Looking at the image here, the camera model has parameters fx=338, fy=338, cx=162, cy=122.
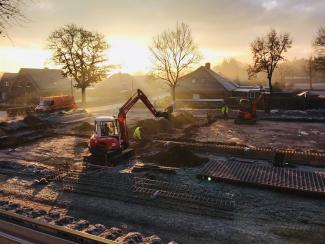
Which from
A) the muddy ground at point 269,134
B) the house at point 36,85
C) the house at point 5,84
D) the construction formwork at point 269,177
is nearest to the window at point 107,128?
the construction formwork at point 269,177

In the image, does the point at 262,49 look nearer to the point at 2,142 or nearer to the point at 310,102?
the point at 310,102

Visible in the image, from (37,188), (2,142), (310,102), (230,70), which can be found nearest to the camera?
(37,188)

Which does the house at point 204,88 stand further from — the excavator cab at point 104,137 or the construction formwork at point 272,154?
the excavator cab at point 104,137

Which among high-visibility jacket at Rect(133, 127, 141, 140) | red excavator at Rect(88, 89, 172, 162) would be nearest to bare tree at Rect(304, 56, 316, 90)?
high-visibility jacket at Rect(133, 127, 141, 140)

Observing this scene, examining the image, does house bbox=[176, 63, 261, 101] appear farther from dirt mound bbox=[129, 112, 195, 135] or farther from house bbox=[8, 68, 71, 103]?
house bbox=[8, 68, 71, 103]

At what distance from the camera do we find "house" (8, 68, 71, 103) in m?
62.7

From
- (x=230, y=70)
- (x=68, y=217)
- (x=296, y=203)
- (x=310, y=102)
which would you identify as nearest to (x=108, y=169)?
(x=68, y=217)

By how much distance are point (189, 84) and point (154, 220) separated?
137 feet

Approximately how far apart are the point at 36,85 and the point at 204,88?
32.2 metres

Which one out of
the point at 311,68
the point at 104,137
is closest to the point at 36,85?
the point at 311,68

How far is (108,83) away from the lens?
77.9 metres

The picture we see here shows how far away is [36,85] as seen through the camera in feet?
206

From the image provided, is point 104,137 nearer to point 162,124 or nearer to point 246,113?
point 162,124

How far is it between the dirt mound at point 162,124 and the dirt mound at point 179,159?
358 inches
